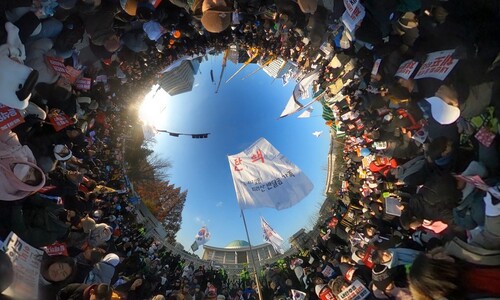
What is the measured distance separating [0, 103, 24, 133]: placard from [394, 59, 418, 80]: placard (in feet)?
21.8

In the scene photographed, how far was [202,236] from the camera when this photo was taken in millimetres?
18562

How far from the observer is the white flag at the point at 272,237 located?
526 inches

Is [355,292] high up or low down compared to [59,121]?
down

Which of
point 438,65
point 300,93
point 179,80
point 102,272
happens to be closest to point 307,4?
point 438,65

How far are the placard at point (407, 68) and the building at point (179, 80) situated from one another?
14.9 m

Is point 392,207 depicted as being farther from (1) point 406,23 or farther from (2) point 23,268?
(2) point 23,268

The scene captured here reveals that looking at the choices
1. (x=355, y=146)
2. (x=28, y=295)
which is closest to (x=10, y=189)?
(x=28, y=295)

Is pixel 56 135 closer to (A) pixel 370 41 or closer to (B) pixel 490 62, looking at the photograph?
(A) pixel 370 41

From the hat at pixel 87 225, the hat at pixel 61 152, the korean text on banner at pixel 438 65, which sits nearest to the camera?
the korean text on banner at pixel 438 65

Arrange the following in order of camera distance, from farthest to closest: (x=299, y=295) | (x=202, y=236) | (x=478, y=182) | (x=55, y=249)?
(x=202, y=236) → (x=299, y=295) → (x=55, y=249) → (x=478, y=182)

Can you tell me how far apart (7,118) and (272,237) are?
11021 mm

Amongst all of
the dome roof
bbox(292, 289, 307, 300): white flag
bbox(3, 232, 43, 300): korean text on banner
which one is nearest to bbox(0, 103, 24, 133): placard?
bbox(3, 232, 43, 300): korean text on banner

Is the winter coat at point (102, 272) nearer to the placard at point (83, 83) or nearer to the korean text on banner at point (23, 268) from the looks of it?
the korean text on banner at point (23, 268)

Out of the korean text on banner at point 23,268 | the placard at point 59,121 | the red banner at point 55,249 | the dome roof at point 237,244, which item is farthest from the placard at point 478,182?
the dome roof at point 237,244
